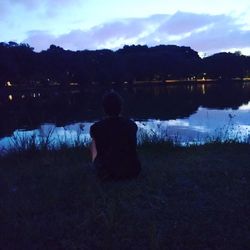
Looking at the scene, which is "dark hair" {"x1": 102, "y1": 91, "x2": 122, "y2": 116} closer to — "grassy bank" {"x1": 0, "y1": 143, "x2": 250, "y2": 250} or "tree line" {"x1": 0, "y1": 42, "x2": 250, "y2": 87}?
"grassy bank" {"x1": 0, "y1": 143, "x2": 250, "y2": 250}

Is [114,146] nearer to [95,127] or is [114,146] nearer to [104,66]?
[95,127]

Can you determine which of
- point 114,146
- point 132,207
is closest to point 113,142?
point 114,146

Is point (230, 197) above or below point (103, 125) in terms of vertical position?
below

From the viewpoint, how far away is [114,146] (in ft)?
17.4

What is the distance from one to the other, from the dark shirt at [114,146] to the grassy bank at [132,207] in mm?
161

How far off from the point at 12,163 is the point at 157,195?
3783 mm

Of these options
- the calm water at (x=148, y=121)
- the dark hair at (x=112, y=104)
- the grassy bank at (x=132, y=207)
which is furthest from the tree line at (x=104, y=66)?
the dark hair at (x=112, y=104)

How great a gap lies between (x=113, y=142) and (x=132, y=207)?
997mm

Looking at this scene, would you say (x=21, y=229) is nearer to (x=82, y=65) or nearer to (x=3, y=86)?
(x=3, y=86)

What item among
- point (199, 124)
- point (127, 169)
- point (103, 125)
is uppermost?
point (103, 125)

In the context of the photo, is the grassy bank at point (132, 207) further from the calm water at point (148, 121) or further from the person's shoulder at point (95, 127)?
the calm water at point (148, 121)

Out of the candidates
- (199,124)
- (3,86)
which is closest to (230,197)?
(199,124)

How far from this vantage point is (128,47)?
105m

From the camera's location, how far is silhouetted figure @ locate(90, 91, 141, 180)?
532 cm
